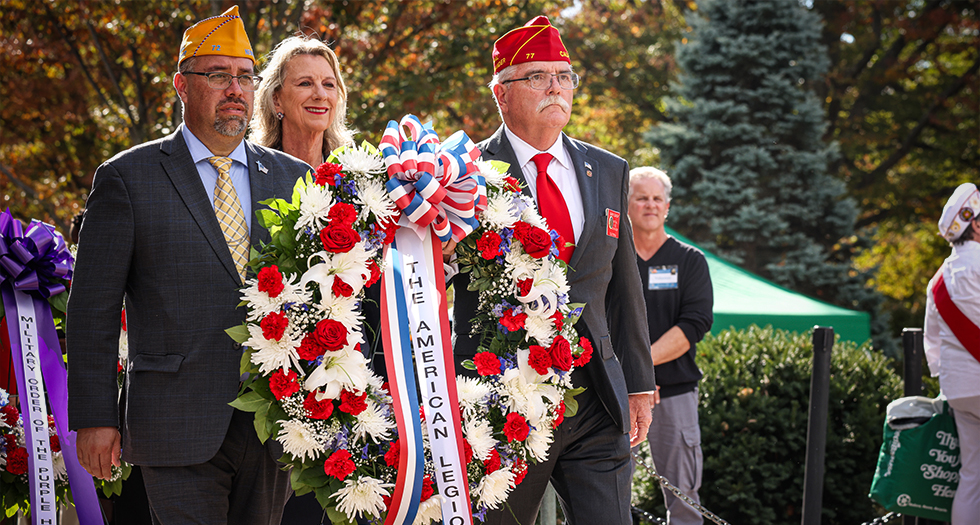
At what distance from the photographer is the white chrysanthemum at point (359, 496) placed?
2.71 metres

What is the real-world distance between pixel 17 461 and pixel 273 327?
7.43 feet

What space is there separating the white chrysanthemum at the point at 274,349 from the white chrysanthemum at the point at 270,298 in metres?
0.05

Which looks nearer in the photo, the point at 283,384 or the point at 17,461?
the point at 283,384

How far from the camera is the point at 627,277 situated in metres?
A: 3.58

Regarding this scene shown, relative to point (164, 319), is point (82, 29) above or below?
above

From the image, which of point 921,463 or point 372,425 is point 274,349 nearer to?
point 372,425

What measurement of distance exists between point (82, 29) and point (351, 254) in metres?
7.86

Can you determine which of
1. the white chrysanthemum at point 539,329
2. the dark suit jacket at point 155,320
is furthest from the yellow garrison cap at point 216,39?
the white chrysanthemum at point 539,329

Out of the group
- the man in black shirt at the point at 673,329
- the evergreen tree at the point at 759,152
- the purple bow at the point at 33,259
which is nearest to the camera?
the purple bow at the point at 33,259

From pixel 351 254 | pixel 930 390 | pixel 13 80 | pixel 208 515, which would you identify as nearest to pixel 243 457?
pixel 208 515

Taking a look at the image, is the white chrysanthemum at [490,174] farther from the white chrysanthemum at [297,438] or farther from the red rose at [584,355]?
the white chrysanthemum at [297,438]

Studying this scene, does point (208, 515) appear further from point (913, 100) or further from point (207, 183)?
point (913, 100)

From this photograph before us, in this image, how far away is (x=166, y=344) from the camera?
9.55 ft

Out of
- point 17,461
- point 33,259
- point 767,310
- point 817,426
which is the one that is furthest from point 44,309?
point 767,310
